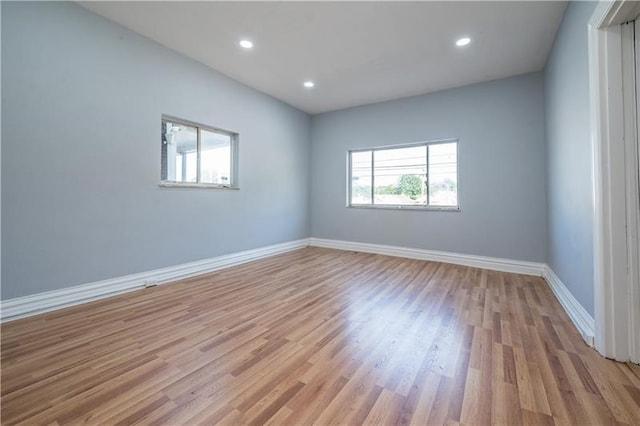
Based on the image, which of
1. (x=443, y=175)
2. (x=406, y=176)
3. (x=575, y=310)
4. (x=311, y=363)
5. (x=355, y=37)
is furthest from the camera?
(x=406, y=176)

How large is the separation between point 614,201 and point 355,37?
9.22ft

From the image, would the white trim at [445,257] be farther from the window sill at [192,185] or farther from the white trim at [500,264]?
the window sill at [192,185]

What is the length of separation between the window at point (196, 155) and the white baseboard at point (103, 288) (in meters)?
1.12

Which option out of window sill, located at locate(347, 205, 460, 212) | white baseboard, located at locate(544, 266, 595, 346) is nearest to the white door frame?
white baseboard, located at locate(544, 266, 595, 346)

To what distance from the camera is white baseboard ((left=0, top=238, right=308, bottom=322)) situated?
7.13 ft

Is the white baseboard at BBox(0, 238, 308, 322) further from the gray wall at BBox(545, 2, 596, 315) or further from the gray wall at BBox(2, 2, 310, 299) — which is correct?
the gray wall at BBox(545, 2, 596, 315)

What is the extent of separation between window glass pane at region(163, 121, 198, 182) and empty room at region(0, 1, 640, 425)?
0.10ft

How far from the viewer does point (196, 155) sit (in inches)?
144

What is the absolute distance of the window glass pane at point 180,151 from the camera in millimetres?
3318

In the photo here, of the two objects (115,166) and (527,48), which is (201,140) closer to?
(115,166)

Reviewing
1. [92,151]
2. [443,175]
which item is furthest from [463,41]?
[92,151]

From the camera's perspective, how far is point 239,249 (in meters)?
4.15

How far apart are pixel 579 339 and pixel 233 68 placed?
15.6 ft

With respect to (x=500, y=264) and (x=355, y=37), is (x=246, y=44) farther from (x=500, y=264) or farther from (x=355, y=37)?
(x=500, y=264)
